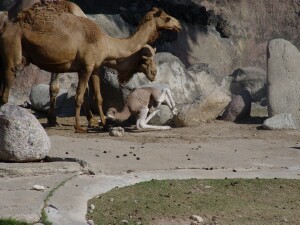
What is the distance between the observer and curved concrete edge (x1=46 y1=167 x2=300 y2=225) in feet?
26.3

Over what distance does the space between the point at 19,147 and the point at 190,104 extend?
5.36m

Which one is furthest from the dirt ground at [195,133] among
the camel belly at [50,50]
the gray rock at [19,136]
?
the gray rock at [19,136]

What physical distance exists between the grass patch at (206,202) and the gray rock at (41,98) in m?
6.35

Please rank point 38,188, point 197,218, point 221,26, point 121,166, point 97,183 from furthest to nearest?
point 221,26 < point 121,166 < point 97,183 < point 38,188 < point 197,218

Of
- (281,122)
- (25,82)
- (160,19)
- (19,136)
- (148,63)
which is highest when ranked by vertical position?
(160,19)

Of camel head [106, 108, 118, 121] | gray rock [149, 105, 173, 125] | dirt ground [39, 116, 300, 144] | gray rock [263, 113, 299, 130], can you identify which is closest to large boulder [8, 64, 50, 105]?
dirt ground [39, 116, 300, 144]

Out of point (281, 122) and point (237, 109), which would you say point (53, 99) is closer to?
point (237, 109)

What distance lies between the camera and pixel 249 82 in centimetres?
1783

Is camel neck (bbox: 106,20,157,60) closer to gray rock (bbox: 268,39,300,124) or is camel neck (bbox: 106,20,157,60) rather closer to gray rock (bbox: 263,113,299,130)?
gray rock (bbox: 268,39,300,124)

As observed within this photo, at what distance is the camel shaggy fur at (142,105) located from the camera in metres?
13.7

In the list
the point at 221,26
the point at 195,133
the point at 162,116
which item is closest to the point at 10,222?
the point at 195,133

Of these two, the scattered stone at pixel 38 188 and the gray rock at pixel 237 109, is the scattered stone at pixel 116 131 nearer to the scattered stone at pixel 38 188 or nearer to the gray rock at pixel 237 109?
the gray rock at pixel 237 109

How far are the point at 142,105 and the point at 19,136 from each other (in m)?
4.21

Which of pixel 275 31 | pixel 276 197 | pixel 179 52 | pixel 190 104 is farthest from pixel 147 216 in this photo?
pixel 275 31
